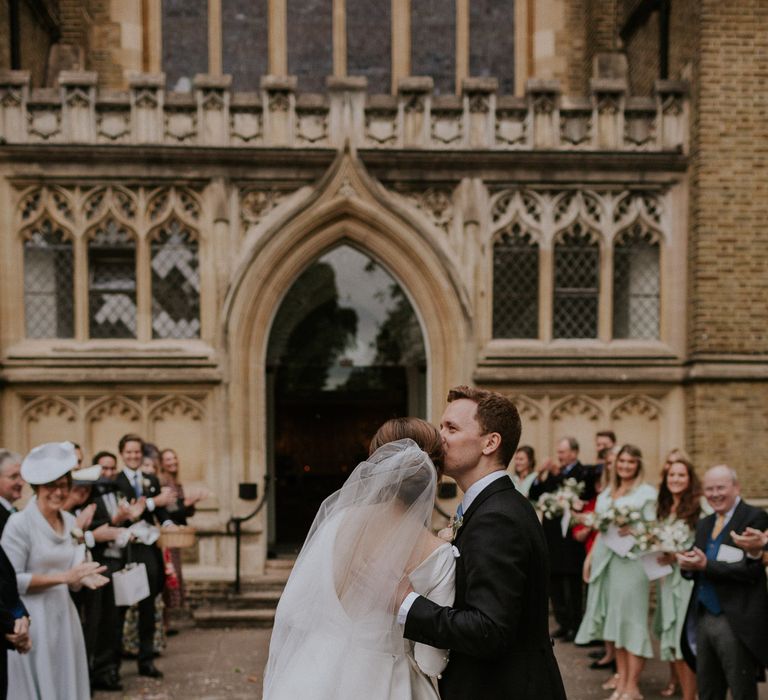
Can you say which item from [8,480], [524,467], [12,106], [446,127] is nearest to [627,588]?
[524,467]

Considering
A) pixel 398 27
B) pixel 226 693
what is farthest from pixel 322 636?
pixel 398 27

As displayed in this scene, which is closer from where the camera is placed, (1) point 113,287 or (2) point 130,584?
(2) point 130,584

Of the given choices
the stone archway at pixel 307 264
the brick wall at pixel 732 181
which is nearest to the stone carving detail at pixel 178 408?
the stone archway at pixel 307 264

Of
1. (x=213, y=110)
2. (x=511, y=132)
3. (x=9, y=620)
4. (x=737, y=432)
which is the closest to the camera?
(x=9, y=620)

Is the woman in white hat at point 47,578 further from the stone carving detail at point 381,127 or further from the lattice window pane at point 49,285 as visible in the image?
the stone carving detail at point 381,127

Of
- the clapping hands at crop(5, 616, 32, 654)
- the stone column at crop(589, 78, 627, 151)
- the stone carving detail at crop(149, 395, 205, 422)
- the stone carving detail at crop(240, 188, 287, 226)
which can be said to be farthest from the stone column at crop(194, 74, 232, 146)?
the clapping hands at crop(5, 616, 32, 654)

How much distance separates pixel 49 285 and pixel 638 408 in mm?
7135

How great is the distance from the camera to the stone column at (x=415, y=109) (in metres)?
9.36

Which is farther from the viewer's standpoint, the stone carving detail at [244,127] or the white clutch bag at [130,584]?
the stone carving detail at [244,127]

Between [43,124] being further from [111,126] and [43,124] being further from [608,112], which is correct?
[608,112]

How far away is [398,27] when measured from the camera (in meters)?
11.3

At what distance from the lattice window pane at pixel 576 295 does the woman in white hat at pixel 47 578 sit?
6.66 m

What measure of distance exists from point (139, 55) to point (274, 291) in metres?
4.24

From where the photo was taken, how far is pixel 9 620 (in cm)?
389
